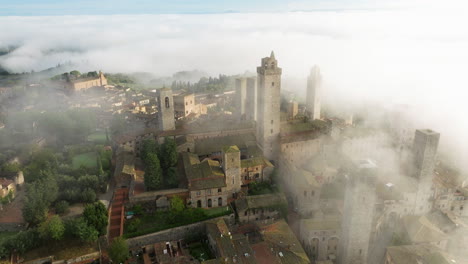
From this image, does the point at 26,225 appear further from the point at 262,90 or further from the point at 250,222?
the point at 262,90

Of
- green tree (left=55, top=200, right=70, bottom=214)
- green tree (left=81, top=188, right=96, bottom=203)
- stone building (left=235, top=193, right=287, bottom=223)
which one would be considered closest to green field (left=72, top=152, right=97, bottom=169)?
green tree (left=81, top=188, right=96, bottom=203)

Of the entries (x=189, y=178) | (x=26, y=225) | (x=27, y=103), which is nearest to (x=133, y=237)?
(x=189, y=178)

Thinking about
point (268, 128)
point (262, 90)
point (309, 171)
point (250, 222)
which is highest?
point (262, 90)

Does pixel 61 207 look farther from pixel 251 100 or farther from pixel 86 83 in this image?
pixel 86 83

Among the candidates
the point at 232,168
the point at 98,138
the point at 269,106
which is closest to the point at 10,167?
the point at 98,138

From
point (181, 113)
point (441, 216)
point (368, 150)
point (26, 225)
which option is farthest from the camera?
point (181, 113)

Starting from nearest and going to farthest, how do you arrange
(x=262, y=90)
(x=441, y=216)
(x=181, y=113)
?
(x=441, y=216) → (x=262, y=90) → (x=181, y=113)

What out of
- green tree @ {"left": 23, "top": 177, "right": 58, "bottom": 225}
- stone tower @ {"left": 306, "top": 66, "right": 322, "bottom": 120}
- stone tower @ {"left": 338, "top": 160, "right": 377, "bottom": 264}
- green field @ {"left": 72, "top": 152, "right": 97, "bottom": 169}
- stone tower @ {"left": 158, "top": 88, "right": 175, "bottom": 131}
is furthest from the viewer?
stone tower @ {"left": 306, "top": 66, "right": 322, "bottom": 120}

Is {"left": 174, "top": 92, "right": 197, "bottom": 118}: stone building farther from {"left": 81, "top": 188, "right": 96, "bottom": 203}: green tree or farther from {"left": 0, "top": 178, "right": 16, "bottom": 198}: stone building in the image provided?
{"left": 0, "top": 178, "right": 16, "bottom": 198}: stone building
